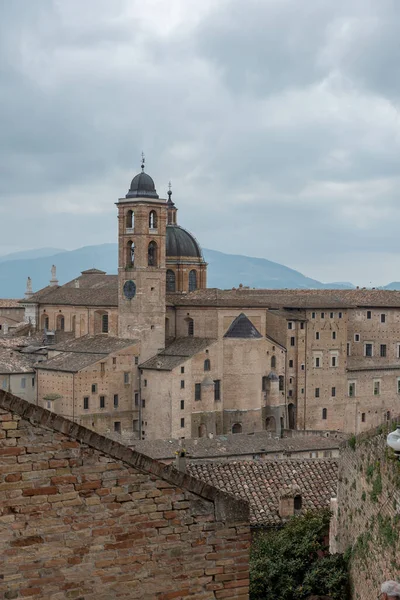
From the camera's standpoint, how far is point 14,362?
186 feet

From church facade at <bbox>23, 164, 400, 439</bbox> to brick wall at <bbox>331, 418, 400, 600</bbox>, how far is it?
3730 cm

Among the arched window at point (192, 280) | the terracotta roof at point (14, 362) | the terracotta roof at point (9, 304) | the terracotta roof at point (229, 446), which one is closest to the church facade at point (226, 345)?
the arched window at point (192, 280)

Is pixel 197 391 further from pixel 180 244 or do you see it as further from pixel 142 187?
pixel 180 244

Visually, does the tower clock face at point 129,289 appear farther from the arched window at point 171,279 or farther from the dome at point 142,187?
the arched window at point 171,279

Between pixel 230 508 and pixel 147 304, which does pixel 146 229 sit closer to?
pixel 147 304

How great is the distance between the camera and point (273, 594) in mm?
15047

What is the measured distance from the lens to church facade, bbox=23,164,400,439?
53.3m

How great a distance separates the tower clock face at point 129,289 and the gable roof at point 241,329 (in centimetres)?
565

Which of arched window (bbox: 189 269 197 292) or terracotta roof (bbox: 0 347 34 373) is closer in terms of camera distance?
terracotta roof (bbox: 0 347 34 373)

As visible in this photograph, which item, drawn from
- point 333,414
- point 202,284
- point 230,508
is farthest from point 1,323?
point 230,508

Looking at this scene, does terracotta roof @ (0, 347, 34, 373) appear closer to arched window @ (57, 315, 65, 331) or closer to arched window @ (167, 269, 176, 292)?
arched window @ (57, 315, 65, 331)

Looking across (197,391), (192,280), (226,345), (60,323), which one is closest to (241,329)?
(226,345)

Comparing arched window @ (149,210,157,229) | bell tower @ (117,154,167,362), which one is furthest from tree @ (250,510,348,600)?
arched window @ (149,210,157,229)

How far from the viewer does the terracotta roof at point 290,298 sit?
5628cm
